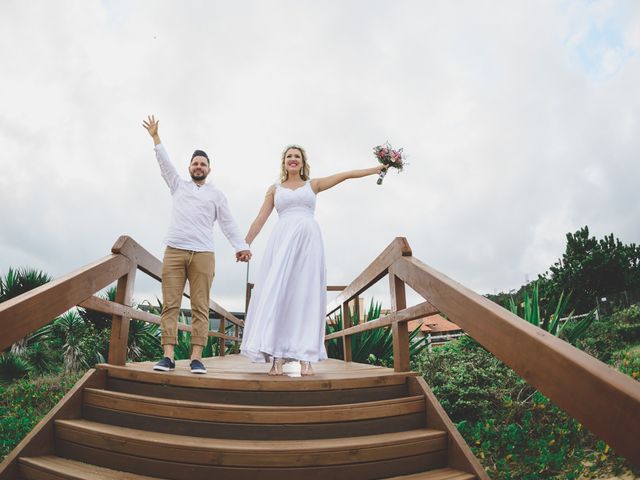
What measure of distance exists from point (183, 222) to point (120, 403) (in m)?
1.39

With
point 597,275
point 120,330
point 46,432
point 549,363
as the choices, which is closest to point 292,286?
point 120,330

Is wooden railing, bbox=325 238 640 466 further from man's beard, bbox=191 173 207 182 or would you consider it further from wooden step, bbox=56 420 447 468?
man's beard, bbox=191 173 207 182

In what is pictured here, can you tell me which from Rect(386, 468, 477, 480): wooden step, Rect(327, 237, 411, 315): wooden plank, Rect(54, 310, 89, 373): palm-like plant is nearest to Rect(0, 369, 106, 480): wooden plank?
Rect(386, 468, 477, 480): wooden step

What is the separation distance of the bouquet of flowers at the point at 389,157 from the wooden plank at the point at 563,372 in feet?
5.56

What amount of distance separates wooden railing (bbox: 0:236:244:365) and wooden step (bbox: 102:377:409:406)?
1.57ft

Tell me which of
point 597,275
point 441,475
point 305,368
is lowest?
point 441,475

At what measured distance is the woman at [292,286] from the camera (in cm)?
321

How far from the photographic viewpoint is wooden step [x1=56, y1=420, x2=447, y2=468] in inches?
82.3

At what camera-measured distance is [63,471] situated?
2119 millimetres

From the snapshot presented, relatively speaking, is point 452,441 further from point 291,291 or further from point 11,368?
point 11,368

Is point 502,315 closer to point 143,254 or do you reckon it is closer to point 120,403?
point 120,403

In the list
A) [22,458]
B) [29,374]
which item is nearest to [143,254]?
[22,458]

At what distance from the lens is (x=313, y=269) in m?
3.39

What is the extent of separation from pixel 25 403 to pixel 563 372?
7.56m
